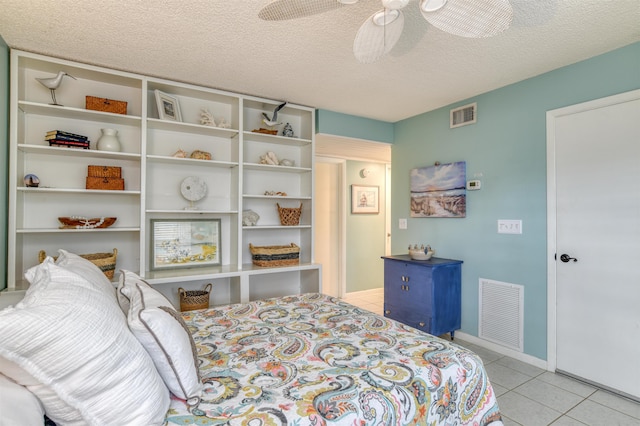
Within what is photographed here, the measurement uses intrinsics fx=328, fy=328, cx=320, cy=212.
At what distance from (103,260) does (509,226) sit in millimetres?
3399

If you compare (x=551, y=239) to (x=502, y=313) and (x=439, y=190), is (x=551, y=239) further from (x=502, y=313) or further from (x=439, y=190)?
(x=439, y=190)

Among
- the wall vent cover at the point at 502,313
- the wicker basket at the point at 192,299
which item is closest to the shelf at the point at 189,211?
the wicker basket at the point at 192,299

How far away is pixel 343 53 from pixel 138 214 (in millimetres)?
2241

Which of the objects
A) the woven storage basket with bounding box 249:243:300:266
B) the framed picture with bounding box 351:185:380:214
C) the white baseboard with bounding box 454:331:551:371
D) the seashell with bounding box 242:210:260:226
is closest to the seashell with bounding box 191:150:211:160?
the seashell with bounding box 242:210:260:226

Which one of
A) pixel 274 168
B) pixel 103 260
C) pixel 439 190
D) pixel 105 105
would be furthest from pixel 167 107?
pixel 439 190

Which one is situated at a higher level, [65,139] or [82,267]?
[65,139]

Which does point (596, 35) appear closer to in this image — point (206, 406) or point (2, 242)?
point (206, 406)

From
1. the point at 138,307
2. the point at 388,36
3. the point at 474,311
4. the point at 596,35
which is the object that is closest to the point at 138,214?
the point at 138,307

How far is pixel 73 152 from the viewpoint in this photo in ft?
8.56

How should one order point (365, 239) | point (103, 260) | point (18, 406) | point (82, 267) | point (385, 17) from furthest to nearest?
point (365, 239) → point (103, 260) → point (385, 17) → point (82, 267) → point (18, 406)

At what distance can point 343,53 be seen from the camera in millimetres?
2387

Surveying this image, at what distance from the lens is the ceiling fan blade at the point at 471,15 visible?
141 cm

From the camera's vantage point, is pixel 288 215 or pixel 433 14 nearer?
pixel 433 14

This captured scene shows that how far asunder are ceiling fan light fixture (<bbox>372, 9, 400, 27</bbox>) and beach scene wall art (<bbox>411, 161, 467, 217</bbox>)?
2.12 metres
